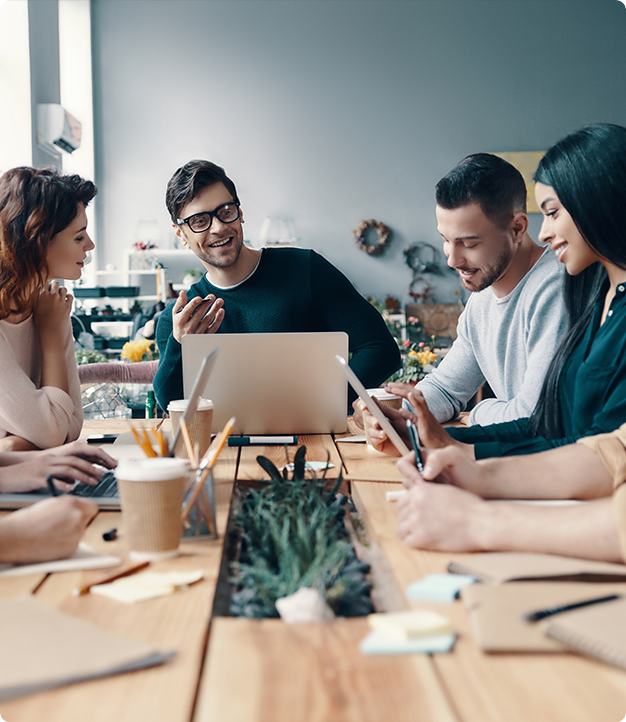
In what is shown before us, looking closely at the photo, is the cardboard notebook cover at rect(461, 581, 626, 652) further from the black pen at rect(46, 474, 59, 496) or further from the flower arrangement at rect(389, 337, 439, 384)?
the flower arrangement at rect(389, 337, 439, 384)

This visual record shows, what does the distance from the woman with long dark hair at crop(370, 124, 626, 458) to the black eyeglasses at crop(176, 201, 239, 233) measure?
89cm

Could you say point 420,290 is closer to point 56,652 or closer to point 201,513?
point 201,513

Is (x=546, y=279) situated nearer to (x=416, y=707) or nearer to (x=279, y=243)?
(x=416, y=707)

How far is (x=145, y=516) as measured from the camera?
0.76 m

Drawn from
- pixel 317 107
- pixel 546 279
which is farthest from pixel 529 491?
pixel 317 107

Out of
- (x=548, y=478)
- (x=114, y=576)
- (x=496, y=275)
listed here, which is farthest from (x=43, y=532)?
(x=496, y=275)

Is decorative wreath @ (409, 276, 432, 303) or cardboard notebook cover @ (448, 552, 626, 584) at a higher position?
cardboard notebook cover @ (448, 552, 626, 584)

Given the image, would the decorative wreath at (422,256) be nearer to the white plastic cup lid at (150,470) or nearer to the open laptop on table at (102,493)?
the open laptop on table at (102,493)

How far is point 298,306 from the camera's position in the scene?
7.01ft

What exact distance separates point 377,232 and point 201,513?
6.20 metres

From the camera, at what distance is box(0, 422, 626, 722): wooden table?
0.46m

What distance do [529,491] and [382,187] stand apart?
610 cm

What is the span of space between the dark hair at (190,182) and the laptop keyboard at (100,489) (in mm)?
1050

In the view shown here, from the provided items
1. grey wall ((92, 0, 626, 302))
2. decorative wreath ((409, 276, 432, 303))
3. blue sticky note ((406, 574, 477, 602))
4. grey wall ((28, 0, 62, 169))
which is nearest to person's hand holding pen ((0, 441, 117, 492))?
blue sticky note ((406, 574, 477, 602))
